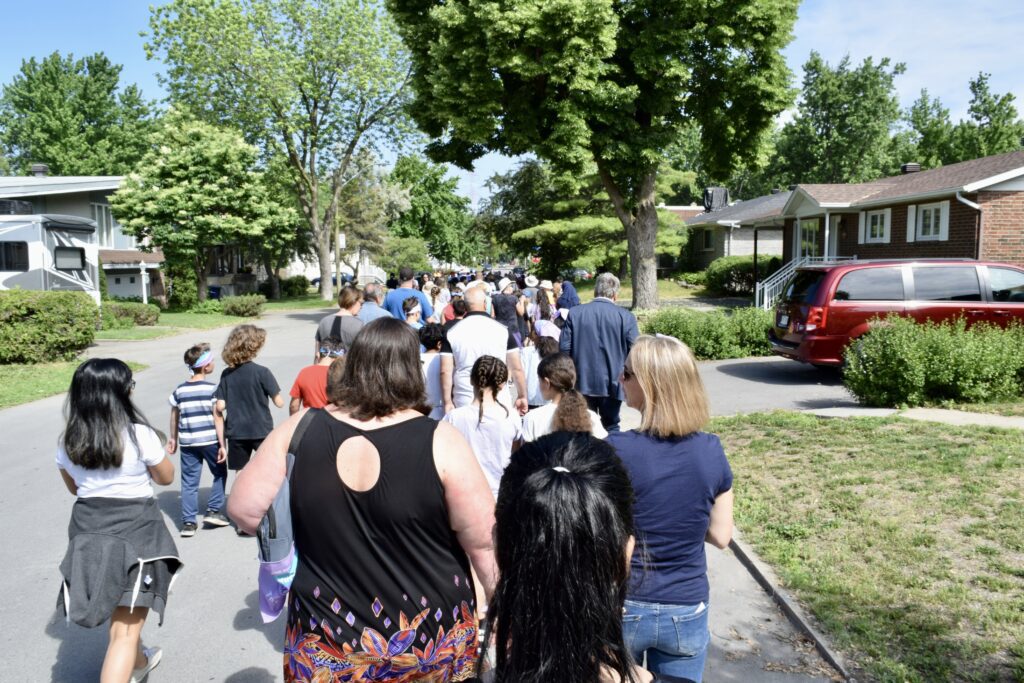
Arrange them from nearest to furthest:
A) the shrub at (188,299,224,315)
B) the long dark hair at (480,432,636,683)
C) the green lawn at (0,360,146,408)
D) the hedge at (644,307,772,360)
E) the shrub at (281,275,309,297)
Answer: the long dark hair at (480,432,636,683)
the green lawn at (0,360,146,408)
the hedge at (644,307,772,360)
the shrub at (188,299,224,315)
the shrub at (281,275,309,297)

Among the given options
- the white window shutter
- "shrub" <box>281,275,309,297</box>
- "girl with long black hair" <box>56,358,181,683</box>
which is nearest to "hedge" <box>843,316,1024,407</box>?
"girl with long black hair" <box>56,358,181,683</box>

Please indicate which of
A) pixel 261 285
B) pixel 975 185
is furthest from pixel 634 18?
pixel 261 285

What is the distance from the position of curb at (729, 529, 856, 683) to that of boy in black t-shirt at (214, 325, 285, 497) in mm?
3765

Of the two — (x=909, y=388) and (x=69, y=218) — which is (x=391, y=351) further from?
(x=69, y=218)

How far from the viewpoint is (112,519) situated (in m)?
3.62

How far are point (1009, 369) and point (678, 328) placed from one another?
6.71 metres

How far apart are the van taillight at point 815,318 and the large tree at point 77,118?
54.7 metres

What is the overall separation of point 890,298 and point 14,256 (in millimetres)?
23648

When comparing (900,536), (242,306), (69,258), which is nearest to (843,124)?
(242,306)

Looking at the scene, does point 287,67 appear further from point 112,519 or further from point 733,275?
point 112,519

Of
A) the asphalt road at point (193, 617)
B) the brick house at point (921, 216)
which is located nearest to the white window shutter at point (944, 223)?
the brick house at point (921, 216)

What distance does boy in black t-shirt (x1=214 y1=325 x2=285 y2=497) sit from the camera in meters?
6.17

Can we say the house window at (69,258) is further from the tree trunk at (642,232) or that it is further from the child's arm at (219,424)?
the child's arm at (219,424)

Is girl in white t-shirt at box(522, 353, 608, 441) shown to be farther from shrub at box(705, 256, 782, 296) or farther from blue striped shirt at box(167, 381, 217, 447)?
shrub at box(705, 256, 782, 296)
